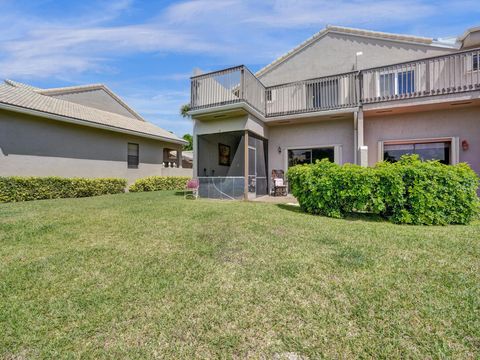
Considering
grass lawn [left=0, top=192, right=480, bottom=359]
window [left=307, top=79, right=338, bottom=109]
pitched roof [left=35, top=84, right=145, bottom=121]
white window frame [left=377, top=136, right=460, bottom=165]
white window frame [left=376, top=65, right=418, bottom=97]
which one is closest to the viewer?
grass lawn [left=0, top=192, right=480, bottom=359]

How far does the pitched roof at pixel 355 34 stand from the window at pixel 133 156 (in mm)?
9261

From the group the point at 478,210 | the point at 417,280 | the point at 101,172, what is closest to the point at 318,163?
the point at 478,210

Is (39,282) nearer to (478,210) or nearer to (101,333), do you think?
(101,333)

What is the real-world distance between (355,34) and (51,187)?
1635 centimetres

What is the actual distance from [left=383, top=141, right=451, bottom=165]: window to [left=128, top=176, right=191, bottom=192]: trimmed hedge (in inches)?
508

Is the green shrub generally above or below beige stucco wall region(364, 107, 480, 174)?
below

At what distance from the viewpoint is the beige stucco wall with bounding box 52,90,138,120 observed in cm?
1681

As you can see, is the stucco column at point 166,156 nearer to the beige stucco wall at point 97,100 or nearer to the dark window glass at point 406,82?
the beige stucco wall at point 97,100

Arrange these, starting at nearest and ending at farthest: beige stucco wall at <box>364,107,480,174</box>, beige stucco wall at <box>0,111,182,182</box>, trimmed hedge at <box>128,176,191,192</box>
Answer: beige stucco wall at <box>364,107,480,174</box>, beige stucco wall at <box>0,111,182,182</box>, trimmed hedge at <box>128,176,191,192</box>

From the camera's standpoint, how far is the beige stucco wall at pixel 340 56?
11.0 metres

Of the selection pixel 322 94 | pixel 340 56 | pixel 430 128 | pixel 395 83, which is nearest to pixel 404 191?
pixel 430 128

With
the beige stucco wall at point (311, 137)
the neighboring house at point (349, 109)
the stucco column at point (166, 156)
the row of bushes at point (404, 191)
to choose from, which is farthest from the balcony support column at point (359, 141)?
the stucco column at point (166, 156)

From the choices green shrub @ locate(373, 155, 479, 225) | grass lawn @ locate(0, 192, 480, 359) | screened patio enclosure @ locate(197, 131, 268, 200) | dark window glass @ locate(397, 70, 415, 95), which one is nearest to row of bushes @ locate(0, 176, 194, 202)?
screened patio enclosure @ locate(197, 131, 268, 200)

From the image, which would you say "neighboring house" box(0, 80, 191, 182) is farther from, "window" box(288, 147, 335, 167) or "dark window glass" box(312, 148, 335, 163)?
"dark window glass" box(312, 148, 335, 163)
